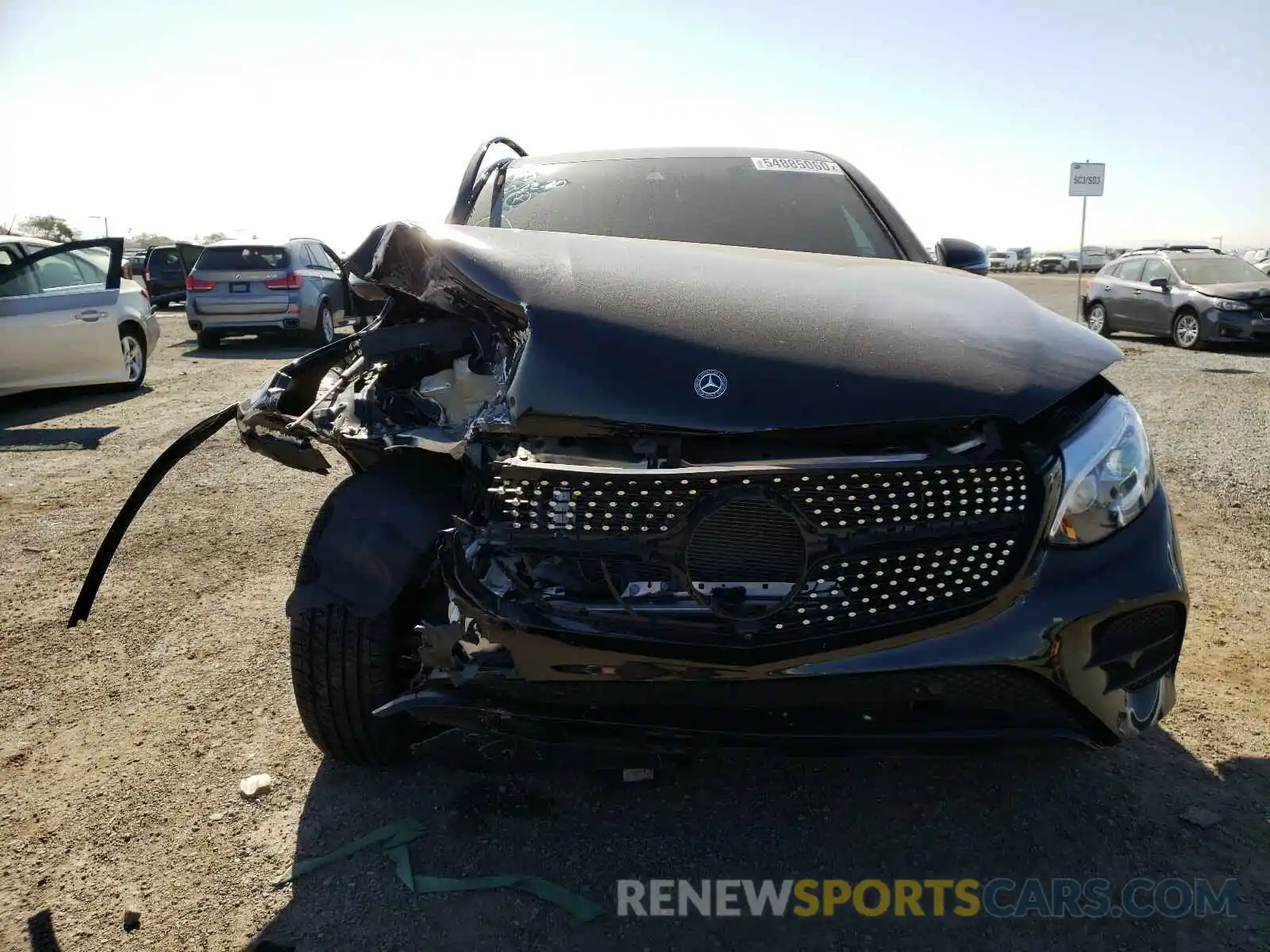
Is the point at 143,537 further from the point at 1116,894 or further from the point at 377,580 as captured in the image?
the point at 1116,894

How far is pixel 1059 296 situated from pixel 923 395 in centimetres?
2839

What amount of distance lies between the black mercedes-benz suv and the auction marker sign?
45 cm

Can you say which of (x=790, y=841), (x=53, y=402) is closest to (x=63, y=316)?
(x=53, y=402)

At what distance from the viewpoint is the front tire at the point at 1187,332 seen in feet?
43.4

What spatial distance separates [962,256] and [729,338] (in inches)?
65.1

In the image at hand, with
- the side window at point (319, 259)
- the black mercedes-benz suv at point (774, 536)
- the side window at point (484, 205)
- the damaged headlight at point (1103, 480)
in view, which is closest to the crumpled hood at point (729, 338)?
the black mercedes-benz suv at point (774, 536)

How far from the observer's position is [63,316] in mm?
8305

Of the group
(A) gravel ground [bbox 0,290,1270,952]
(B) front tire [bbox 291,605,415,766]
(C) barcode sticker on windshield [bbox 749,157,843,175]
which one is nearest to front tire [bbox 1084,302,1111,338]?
(A) gravel ground [bbox 0,290,1270,952]

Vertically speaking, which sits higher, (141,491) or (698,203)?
(698,203)

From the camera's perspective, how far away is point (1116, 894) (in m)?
2.10

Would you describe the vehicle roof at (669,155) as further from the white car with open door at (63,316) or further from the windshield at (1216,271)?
the windshield at (1216,271)

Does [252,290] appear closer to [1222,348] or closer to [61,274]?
[61,274]

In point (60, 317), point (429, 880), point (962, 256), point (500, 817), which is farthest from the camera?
point (60, 317)

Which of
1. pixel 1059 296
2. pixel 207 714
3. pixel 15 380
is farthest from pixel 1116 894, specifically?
pixel 1059 296
